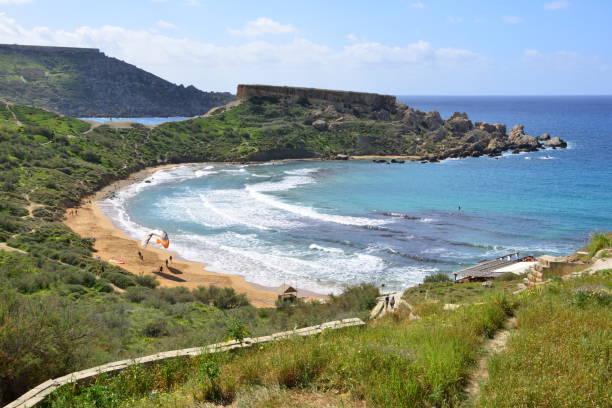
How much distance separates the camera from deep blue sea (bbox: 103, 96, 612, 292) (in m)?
27.7

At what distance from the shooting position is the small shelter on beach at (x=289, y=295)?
20678 millimetres

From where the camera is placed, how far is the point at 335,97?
101250mm

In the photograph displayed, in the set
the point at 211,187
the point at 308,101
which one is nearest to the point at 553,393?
the point at 211,187

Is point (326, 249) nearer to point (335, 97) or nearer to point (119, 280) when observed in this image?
point (119, 280)

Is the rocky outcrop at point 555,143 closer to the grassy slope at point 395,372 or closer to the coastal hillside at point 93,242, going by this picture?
the coastal hillside at point 93,242

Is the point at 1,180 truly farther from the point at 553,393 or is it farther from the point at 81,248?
the point at 553,393

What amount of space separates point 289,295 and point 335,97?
85.5 metres

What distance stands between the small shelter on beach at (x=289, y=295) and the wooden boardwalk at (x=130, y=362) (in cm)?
1198

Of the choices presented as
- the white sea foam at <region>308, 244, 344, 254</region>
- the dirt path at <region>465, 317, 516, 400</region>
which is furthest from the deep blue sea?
the dirt path at <region>465, 317, 516, 400</region>

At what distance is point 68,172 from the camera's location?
48125mm

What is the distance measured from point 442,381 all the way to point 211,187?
4852cm

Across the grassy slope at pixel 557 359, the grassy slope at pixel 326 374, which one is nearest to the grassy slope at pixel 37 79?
the grassy slope at pixel 326 374

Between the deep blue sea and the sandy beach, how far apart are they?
42.1 inches

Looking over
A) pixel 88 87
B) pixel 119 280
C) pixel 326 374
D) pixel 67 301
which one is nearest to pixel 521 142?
pixel 119 280
